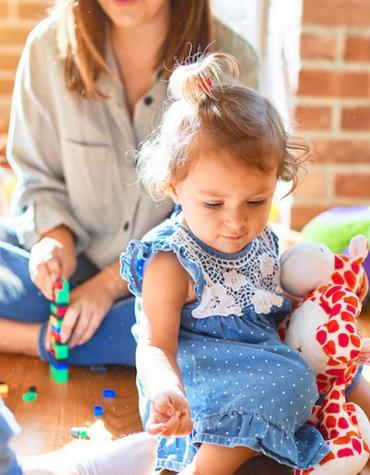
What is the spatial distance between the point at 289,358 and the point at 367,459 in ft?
0.41

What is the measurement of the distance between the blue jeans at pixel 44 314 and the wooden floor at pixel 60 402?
0.02 metres

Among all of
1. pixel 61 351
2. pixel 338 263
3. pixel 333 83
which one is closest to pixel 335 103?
pixel 333 83

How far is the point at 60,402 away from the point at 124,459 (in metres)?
0.17

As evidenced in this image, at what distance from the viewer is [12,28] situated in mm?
1409

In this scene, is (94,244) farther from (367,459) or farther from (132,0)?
(367,459)

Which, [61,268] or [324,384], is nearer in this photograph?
[324,384]

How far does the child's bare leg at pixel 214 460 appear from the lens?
73cm

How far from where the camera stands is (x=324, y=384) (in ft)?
2.71

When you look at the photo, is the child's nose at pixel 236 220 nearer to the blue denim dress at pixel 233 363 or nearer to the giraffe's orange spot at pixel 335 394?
the blue denim dress at pixel 233 363

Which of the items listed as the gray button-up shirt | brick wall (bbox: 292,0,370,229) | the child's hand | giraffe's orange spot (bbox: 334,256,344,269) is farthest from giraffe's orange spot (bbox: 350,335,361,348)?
brick wall (bbox: 292,0,370,229)

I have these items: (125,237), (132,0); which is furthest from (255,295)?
(132,0)

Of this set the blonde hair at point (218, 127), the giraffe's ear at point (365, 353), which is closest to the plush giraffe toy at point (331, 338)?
the giraffe's ear at point (365, 353)

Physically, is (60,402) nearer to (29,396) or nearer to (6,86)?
(29,396)

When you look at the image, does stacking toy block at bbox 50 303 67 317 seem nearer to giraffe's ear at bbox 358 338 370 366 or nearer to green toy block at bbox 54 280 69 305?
green toy block at bbox 54 280 69 305
